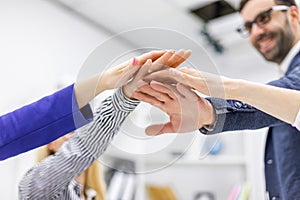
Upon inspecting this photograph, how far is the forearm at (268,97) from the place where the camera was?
0.83m

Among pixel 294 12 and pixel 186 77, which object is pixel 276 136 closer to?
pixel 294 12

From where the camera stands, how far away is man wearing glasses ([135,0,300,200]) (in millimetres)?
780

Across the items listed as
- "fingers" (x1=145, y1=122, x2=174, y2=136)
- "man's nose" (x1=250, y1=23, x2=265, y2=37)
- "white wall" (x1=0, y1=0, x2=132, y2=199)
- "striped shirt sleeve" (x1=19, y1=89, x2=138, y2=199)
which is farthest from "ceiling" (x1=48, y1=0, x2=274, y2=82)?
"fingers" (x1=145, y1=122, x2=174, y2=136)

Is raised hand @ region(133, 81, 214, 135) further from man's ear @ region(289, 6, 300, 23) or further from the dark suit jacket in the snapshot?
man's ear @ region(289, 6, 300, 23)

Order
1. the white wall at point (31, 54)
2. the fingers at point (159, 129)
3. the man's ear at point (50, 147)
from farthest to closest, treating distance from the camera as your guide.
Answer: the white wall at point (31, 54)
the man's ear at point (50, 147)
the fingers at point (159, 129)

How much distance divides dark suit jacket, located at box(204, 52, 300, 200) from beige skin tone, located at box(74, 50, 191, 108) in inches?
4.5

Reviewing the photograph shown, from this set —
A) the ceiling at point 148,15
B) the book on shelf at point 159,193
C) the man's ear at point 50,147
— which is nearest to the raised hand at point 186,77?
the man's ear at point 50,147

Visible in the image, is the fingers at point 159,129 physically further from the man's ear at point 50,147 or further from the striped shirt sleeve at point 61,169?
the man's ear at point 50,147

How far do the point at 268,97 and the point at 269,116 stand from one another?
0.44 ft

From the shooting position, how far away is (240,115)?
0.92 metres

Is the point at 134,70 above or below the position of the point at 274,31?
above

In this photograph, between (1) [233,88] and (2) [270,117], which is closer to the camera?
(1) [233,88]

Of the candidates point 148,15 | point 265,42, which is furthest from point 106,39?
point 265,42

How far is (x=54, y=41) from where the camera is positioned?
6.72ft
